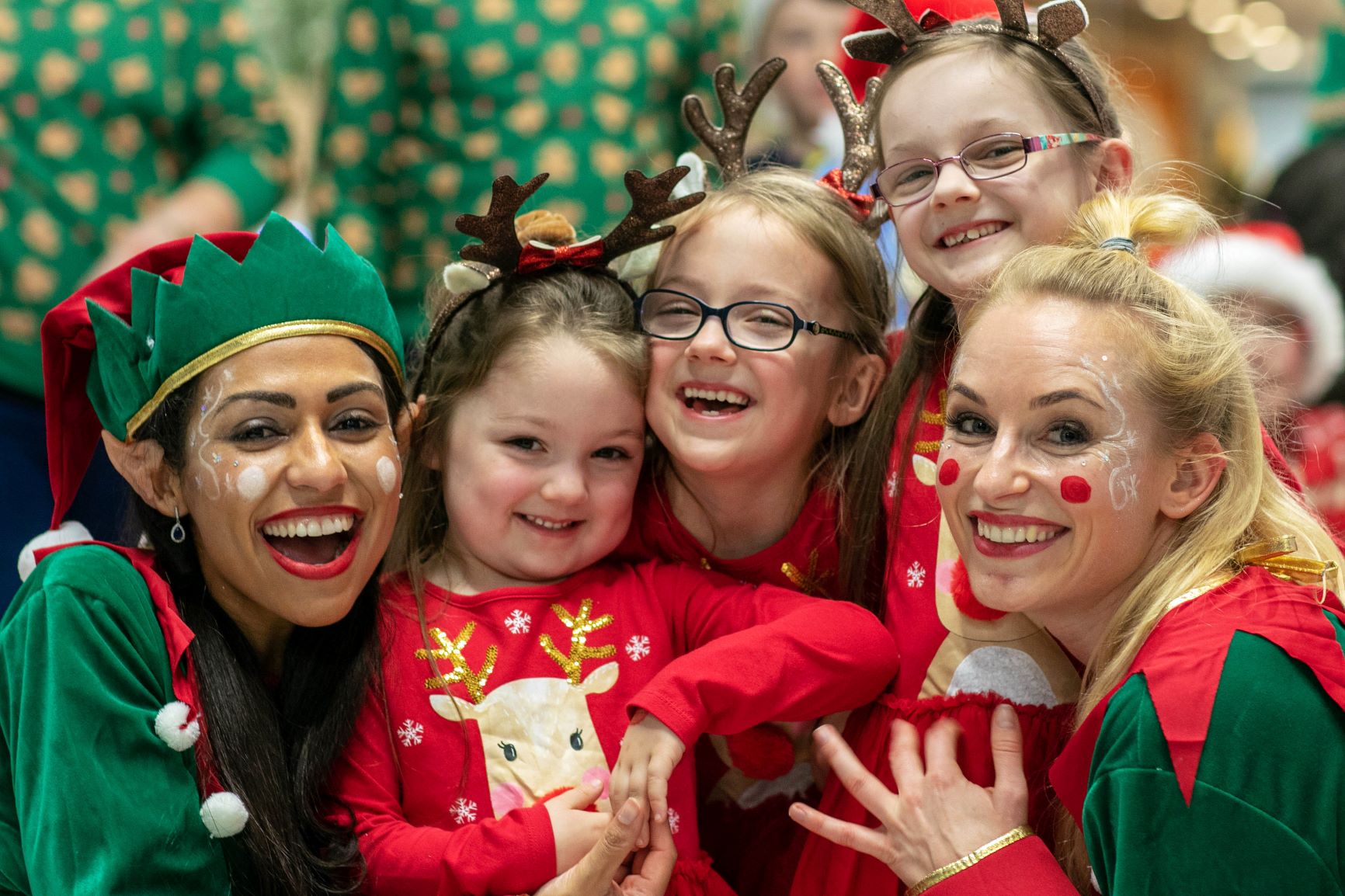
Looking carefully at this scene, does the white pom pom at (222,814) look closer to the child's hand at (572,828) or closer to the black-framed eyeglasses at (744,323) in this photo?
the child's hand at (572,828)

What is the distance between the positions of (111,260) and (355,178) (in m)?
0.76

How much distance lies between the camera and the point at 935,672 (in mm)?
2277

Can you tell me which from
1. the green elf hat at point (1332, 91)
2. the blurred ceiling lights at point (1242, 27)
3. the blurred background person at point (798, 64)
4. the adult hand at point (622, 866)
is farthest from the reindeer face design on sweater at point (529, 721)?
the blurred ceiling lights at point (1242, 27)

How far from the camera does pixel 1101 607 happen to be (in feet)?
6.87

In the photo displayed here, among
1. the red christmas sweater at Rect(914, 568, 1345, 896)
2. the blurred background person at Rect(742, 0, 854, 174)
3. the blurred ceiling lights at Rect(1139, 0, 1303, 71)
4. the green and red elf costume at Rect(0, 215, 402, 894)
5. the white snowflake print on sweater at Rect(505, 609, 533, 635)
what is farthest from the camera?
the blurred ceiling lights at Rect(1139, 0, 1303, 71)

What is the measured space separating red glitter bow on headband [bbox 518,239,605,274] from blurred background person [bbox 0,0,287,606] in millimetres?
1085

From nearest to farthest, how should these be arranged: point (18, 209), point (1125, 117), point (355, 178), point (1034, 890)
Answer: point (1034, 890)
point (1125, 117)
point (18, 209)
point (355, 178)

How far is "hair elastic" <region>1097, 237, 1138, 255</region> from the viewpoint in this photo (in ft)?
6.93

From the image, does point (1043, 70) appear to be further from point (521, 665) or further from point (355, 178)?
point (355, 178)

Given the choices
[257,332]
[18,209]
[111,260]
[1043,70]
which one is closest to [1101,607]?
[1043,70]

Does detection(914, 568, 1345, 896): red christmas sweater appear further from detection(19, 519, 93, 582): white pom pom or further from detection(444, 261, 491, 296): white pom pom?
detection(19, 519, 93, 582): white pom pom

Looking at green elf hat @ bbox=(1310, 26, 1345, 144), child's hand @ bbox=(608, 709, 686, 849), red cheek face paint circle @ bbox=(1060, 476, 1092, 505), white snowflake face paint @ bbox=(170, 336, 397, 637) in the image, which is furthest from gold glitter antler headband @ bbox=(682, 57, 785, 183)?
green elf hat @ bbox=(1310, 26, 1345, 144)

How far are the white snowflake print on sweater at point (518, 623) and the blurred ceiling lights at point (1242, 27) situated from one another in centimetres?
662

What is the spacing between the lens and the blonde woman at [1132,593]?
173cm
